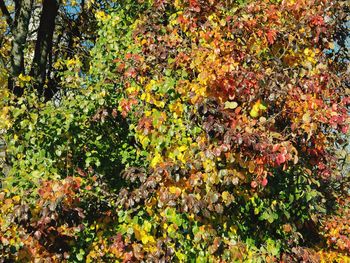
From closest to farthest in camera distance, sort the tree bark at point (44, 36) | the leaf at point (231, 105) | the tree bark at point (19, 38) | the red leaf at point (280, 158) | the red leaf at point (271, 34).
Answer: the red leaf at point (280, 158) < the leaf at point (231, 105) < the red leaf at point (271, 34) < the tree bark at point (19, 38) < the tree bark at point (44, 36)

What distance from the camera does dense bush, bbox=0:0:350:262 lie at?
418 cm

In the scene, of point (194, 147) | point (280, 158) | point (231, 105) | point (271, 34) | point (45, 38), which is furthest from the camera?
point (45, 38)

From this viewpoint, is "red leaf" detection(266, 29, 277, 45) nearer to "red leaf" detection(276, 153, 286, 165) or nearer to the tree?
"red leaf" detection(276, 153, 286, 165)

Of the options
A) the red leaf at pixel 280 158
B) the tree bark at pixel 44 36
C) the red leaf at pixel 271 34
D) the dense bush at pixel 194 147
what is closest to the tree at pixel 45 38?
the tree bark at pixel 44 36

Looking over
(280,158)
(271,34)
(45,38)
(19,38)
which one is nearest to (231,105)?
(280,158)

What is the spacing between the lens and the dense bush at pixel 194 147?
418 cm

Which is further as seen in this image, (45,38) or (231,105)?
(45,38)

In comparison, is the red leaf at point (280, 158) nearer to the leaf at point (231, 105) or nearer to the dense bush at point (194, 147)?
the dense bush at point (194, 147)

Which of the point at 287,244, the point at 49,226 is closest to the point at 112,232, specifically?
the point at 49,226

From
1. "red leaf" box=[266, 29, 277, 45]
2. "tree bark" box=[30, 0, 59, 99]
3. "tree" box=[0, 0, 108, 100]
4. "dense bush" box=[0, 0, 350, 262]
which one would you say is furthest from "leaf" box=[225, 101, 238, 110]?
"tree bark" box=[30, 0, 59, 99]

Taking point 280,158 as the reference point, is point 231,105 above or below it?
above

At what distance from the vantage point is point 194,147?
13.9ft

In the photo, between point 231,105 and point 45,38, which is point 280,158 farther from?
point 45,38

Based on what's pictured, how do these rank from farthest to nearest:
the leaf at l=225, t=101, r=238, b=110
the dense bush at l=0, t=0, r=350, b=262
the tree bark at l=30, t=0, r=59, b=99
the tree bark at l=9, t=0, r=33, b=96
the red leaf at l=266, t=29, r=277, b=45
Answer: the tree bark at l=30, t=0, r=59, b=99, the tree bark at l=9, t=0, r=33, b=96, the red leaf at l=266, t=29, r=277, b=45, the dense bush at l=0, t=0, r=350, b=262, the leaf at l=225, t=101, r=238, b=110
